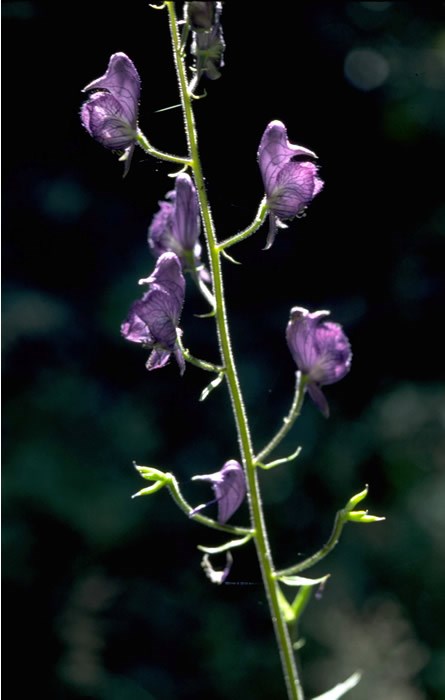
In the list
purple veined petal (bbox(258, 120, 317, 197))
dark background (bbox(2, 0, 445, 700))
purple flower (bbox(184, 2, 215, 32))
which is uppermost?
purple flower (bbox(184, 2, 215, 32))

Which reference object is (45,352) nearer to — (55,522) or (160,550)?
(55,522)

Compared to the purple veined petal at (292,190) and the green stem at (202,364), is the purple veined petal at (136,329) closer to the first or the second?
the green stem at (202,364)

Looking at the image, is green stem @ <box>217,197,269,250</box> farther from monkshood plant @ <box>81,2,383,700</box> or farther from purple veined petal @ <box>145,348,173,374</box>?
purple veined petal @ <box>145,348,173,374</box>

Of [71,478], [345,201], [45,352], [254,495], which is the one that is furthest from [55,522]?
[254,495]

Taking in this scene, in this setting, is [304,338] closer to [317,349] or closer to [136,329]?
[317,349]

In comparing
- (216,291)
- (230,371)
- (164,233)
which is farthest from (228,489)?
(164,233)

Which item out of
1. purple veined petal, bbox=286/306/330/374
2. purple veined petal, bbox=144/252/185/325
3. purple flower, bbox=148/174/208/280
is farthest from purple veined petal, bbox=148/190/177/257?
purple veined petal, bbox=286/306/330/374

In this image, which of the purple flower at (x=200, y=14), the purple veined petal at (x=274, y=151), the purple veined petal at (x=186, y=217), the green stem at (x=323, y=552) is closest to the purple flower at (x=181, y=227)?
the purple veined petal at (x=186, y=217)
